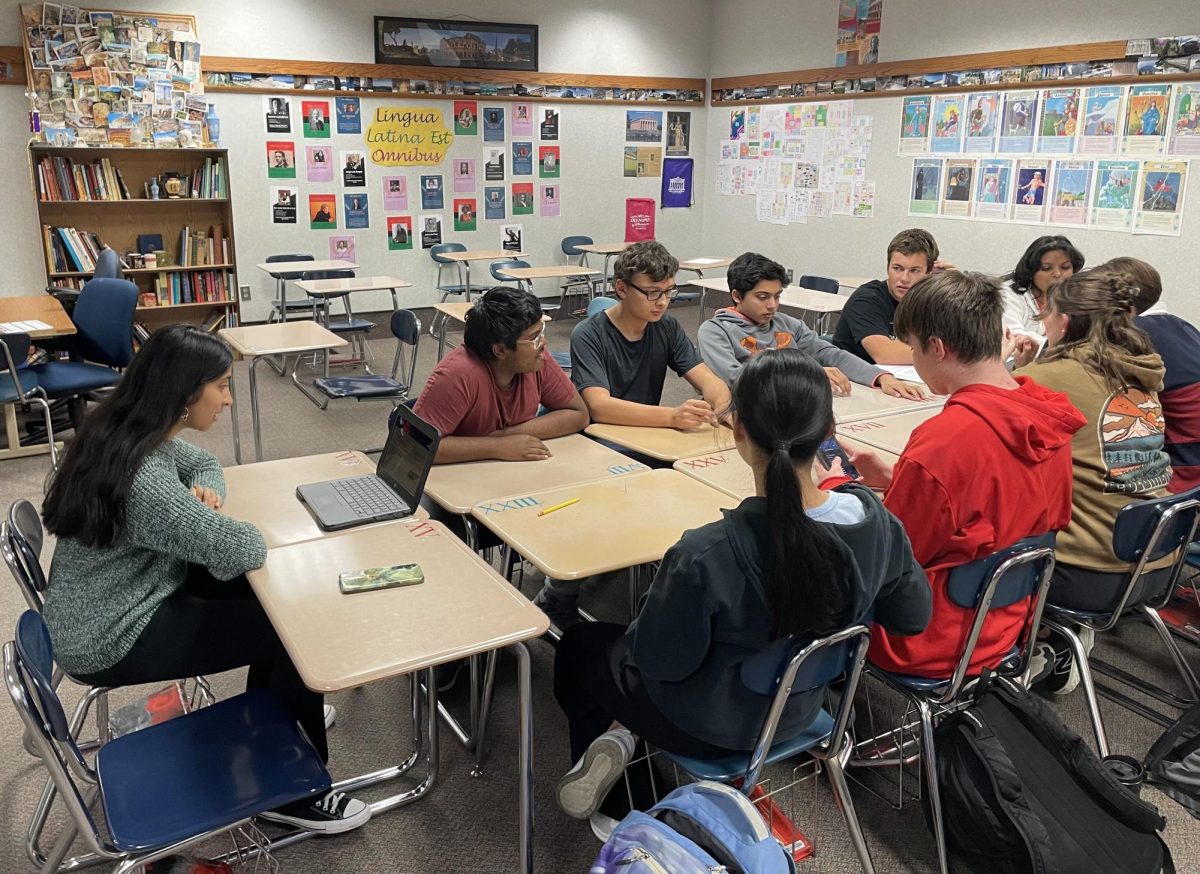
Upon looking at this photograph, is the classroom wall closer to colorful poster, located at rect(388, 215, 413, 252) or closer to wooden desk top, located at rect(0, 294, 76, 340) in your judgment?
colorful poster, located at rect(388, 215, 413, 252)

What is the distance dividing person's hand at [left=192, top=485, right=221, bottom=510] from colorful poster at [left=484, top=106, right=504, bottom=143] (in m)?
7.33

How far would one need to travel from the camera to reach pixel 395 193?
8.51m

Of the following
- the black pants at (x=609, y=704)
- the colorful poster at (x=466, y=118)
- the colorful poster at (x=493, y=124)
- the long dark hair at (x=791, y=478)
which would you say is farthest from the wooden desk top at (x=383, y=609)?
the colorful poster at (x=493, y=124)

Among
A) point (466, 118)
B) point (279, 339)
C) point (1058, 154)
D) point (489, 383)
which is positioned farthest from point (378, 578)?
point (466, 118)

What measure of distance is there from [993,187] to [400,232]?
5.16m

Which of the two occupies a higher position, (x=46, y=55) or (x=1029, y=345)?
(x=46, y=55)

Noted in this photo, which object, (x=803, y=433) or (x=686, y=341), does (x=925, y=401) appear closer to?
(x=686, y=341)

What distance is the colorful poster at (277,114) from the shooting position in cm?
775

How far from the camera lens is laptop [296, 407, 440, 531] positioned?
2168mm

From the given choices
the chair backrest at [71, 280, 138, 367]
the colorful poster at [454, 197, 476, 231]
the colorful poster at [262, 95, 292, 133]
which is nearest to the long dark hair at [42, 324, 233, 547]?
the chair backrest at [71, 280, 138, 367]

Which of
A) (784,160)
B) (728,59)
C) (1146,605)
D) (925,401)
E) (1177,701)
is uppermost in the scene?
(728,59)

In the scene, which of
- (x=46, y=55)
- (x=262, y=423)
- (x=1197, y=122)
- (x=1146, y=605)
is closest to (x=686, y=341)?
(x=1146, y=605)

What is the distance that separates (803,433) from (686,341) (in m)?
1.87

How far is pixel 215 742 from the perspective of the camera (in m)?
1.73
